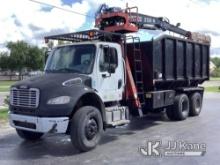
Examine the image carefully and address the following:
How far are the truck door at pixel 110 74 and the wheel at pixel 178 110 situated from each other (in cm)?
356

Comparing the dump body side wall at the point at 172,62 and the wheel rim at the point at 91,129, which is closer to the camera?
the wheel rim at the point at 91,129

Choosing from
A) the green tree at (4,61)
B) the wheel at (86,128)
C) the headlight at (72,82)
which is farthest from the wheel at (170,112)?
the green tree at (4,61)

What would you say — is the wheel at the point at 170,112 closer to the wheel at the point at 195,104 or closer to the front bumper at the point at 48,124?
the wheel at the point at 195,104

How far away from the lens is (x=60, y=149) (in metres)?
8.87

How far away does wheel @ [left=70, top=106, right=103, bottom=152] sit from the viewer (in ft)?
27.1

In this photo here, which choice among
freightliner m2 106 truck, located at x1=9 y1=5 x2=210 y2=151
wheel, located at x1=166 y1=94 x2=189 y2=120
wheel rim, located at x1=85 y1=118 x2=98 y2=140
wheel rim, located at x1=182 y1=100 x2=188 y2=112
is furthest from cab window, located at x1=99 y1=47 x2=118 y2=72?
wheel rim, located at x1=182 y1=100 x2=188 y2=112

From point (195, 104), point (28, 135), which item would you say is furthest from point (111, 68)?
point (195, 104)

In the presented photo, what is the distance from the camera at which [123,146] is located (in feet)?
29.6

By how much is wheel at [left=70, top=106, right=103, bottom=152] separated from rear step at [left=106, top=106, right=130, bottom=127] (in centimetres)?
57

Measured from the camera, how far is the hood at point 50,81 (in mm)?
8320

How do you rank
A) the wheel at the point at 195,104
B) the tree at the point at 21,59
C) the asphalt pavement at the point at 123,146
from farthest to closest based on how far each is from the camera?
the tree at the point at 21,59, the wheel at the point at 195,104, the asphalt pavement at the point at 123,146

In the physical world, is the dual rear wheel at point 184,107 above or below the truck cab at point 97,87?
below

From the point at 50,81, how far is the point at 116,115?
88.7 inches

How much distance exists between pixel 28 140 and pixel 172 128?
4.62 m
